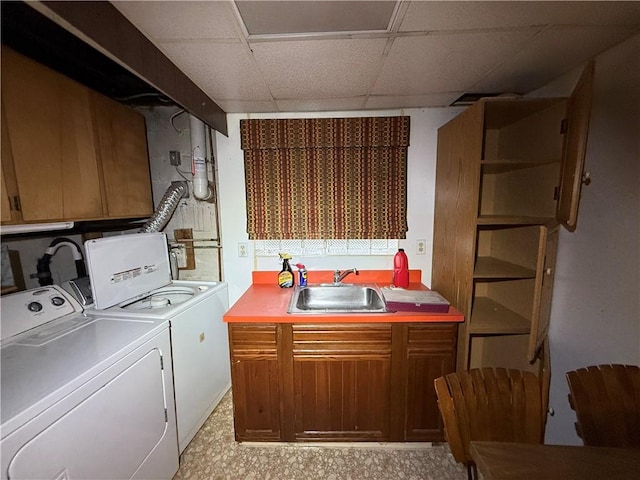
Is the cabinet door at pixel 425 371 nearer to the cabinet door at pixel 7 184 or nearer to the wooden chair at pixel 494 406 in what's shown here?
the wooden chair at pixel 494 406

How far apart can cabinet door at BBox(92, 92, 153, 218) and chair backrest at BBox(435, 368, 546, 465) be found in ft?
6.58

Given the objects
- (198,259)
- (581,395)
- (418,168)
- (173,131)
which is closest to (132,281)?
(198,259)

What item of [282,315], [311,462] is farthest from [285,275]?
[311,462]

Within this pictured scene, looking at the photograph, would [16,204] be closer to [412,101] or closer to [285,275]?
[285,275]

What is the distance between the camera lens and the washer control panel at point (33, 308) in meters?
1.21

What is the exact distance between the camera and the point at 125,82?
179cm

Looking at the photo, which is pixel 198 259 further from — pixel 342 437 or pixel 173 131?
pixel 342 437

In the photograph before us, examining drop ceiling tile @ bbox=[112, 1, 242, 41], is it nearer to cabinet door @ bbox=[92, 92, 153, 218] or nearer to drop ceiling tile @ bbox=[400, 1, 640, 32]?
drop ceiling tile @ bbox=[400, 1, 640, 32]

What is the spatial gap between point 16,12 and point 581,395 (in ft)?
8.68

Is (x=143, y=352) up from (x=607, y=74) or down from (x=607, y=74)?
down

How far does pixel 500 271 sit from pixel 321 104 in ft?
5.09

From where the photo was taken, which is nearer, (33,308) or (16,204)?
(16,204)

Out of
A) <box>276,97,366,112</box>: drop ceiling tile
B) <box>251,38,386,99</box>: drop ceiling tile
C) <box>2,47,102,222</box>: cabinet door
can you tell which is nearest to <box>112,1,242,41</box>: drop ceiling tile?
<box>251,38,386,99</box>: drop ceiling tile

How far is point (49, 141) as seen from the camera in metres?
1.26
